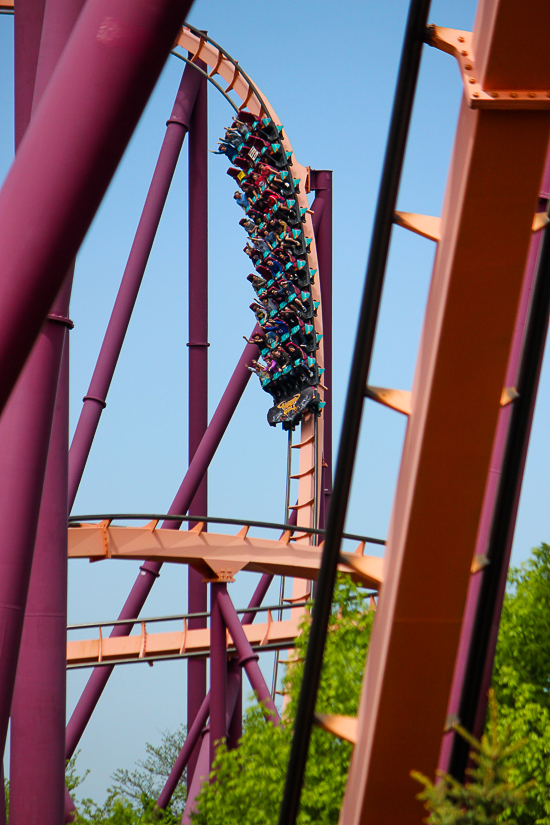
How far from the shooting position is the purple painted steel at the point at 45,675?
4309 millimetres

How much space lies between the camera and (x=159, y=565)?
1283cm

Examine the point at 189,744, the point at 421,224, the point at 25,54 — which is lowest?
the point at 189,744

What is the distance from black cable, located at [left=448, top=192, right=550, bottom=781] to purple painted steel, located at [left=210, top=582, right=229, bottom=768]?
19.5 feet

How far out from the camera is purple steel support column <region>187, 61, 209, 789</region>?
13.3 m

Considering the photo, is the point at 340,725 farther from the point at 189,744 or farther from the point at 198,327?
the point at 198,327

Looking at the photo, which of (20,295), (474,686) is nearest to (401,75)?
(20,295)

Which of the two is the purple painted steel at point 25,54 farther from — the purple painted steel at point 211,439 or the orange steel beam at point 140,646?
the orange steel beam at point 140,646

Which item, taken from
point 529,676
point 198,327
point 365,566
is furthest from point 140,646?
point 365,566

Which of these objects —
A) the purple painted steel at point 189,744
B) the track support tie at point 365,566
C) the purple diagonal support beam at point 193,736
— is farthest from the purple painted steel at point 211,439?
the track support tie at point 365,566

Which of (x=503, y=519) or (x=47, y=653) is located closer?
(x=503, y=519)

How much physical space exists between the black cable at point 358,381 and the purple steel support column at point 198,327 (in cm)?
968

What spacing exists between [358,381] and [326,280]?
39.9 ft

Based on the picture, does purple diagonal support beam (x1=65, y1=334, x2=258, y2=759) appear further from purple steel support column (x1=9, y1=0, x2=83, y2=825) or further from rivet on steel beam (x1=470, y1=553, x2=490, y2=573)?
rivet on steel beam (x1=470, y1=553, x2=490, y2=573)

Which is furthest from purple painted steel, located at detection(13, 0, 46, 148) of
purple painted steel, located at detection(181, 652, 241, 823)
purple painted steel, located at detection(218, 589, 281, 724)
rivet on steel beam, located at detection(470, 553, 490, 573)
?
purple painted steel, located at detection(181, 652, 241, 823)
